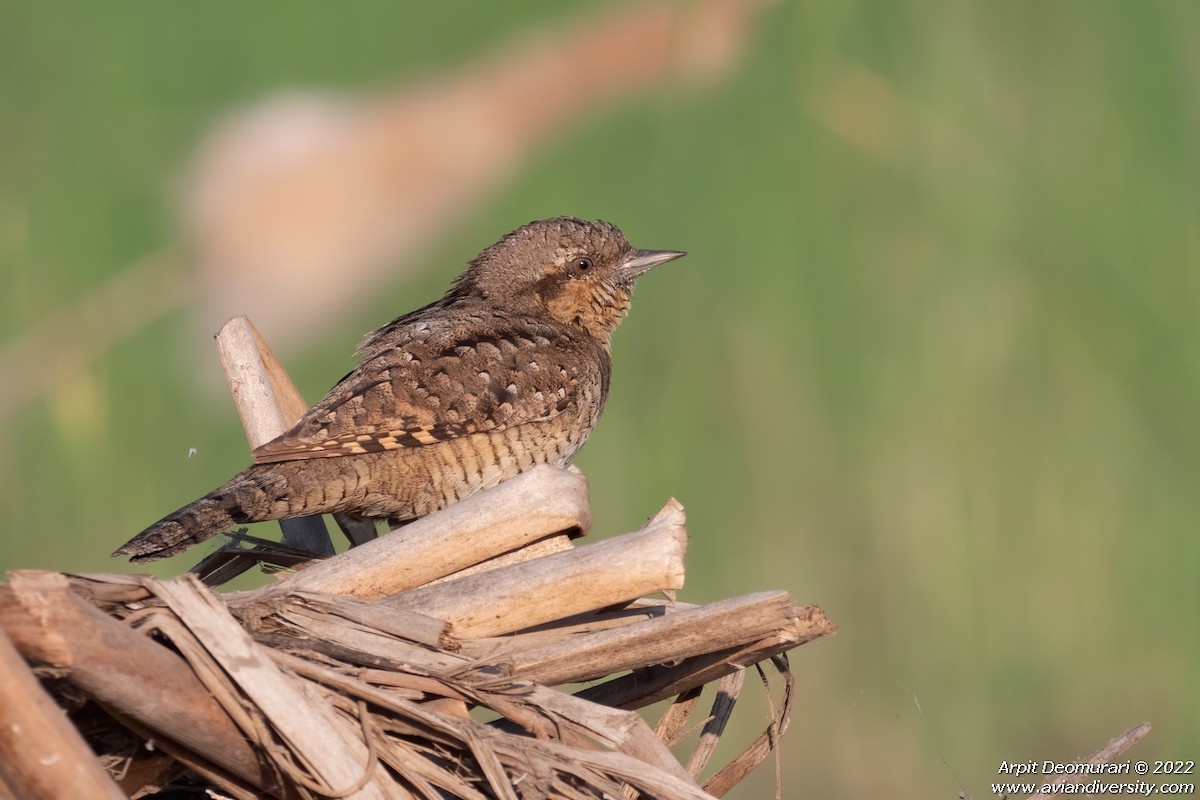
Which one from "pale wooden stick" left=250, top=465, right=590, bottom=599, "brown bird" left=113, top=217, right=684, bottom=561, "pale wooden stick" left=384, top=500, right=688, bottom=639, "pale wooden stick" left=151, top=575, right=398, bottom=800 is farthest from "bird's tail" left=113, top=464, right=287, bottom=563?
"pale wooden stick" left=151, top=575, right=398, bottom=800

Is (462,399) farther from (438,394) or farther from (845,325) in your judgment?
(845,325)

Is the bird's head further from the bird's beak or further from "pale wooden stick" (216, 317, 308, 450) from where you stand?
"pale wooden stick" (216, 317, 308, 450)

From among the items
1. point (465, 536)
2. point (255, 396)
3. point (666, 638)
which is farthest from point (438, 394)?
point (666, 638)

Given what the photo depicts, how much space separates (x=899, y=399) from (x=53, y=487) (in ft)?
11.1

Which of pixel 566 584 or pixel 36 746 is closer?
pixel 36 746

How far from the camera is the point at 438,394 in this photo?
12.0ft

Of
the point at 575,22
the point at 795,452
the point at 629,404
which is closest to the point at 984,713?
the point at 795,452

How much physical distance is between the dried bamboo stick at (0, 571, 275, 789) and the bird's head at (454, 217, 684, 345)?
242 centimetres

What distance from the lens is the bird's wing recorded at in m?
3.41

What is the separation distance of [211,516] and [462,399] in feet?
2.92

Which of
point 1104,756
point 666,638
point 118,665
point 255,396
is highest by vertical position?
point 255,396

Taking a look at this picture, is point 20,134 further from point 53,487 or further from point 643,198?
point 643,198

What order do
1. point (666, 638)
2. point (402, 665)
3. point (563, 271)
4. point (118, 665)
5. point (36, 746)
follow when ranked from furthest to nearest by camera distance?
1. point (563, 271)
2. point (666, 638)
3. point (402, 665)
4. point (118, 665)
5. point (36, 746)

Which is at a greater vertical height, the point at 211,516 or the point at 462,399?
the point at 462,399
